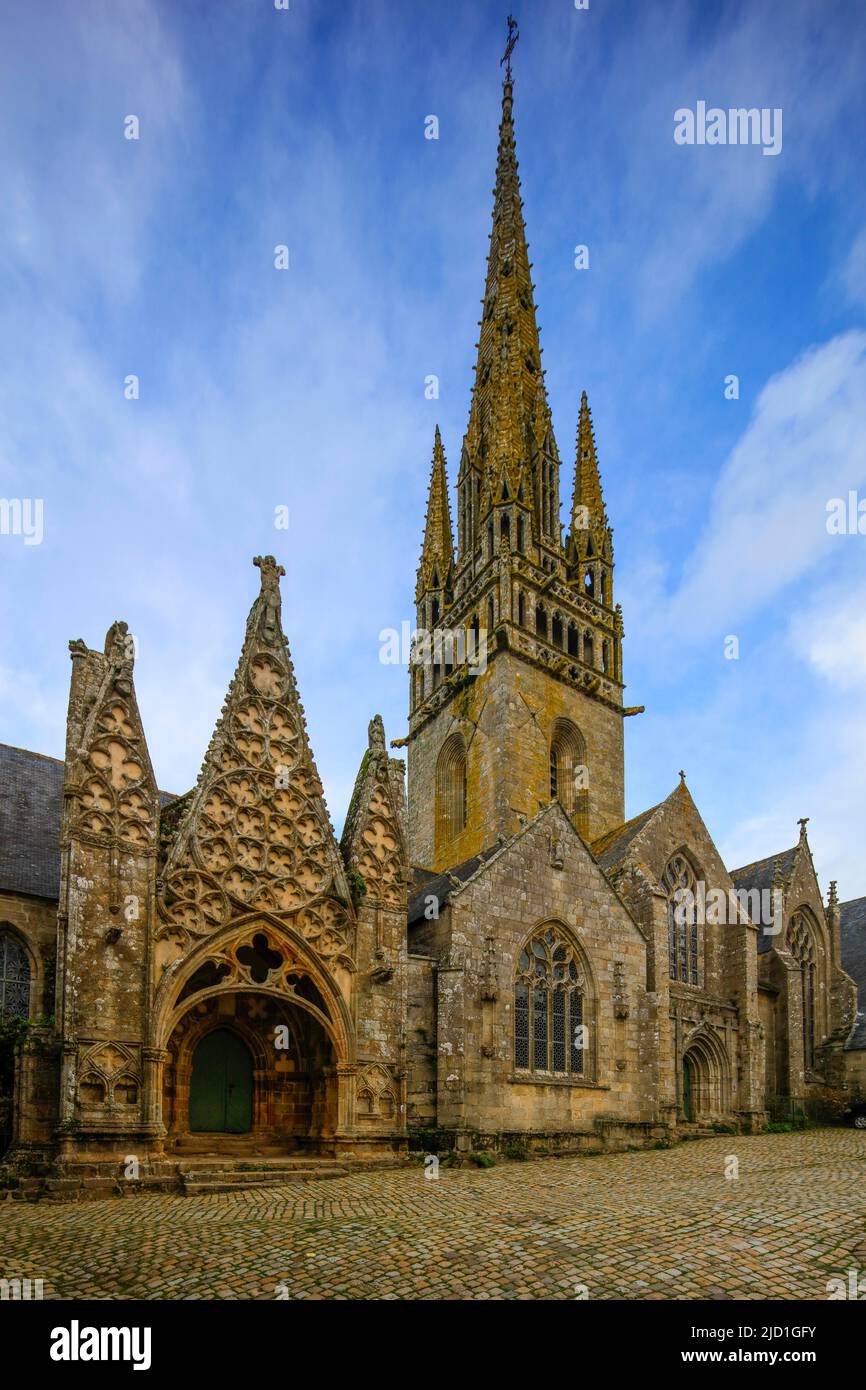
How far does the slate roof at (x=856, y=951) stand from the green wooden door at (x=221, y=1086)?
75.3 feet

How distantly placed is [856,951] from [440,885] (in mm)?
22015

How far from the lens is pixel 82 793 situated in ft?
53.3

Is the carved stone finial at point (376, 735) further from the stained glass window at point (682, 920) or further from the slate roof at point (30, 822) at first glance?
the stained glass window at point (682, 920)

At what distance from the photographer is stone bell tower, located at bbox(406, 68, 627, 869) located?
35.9m

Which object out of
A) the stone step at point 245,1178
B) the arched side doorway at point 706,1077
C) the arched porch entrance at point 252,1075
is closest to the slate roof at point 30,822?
the arched porch entrance at point 252,1075

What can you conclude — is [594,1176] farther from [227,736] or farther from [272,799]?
[227,736]

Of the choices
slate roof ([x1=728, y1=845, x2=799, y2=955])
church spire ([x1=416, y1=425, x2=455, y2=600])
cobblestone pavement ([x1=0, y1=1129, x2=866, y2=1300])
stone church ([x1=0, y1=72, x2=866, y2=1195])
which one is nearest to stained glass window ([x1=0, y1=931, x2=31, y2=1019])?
stone church ([x1=0, y1=72, x2=866, y2=1195])

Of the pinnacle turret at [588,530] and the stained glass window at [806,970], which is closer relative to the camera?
the stained glass window at [806,970]

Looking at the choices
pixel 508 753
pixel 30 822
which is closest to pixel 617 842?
pixel 508 753

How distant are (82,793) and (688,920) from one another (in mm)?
19717

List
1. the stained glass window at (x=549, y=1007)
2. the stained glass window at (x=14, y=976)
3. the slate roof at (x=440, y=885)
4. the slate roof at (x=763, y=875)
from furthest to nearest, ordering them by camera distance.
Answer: the slate roof at (x=763, y=875) < the slate roof at (x=440, y=885) < the stained glass window at (x=549, y=1007) < the stained glass window at (x=14, y=976)

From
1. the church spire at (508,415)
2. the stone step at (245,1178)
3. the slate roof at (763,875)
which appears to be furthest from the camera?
the church spire at (508,415)

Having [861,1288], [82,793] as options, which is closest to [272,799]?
[82,793]

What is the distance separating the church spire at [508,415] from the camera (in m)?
39.5
